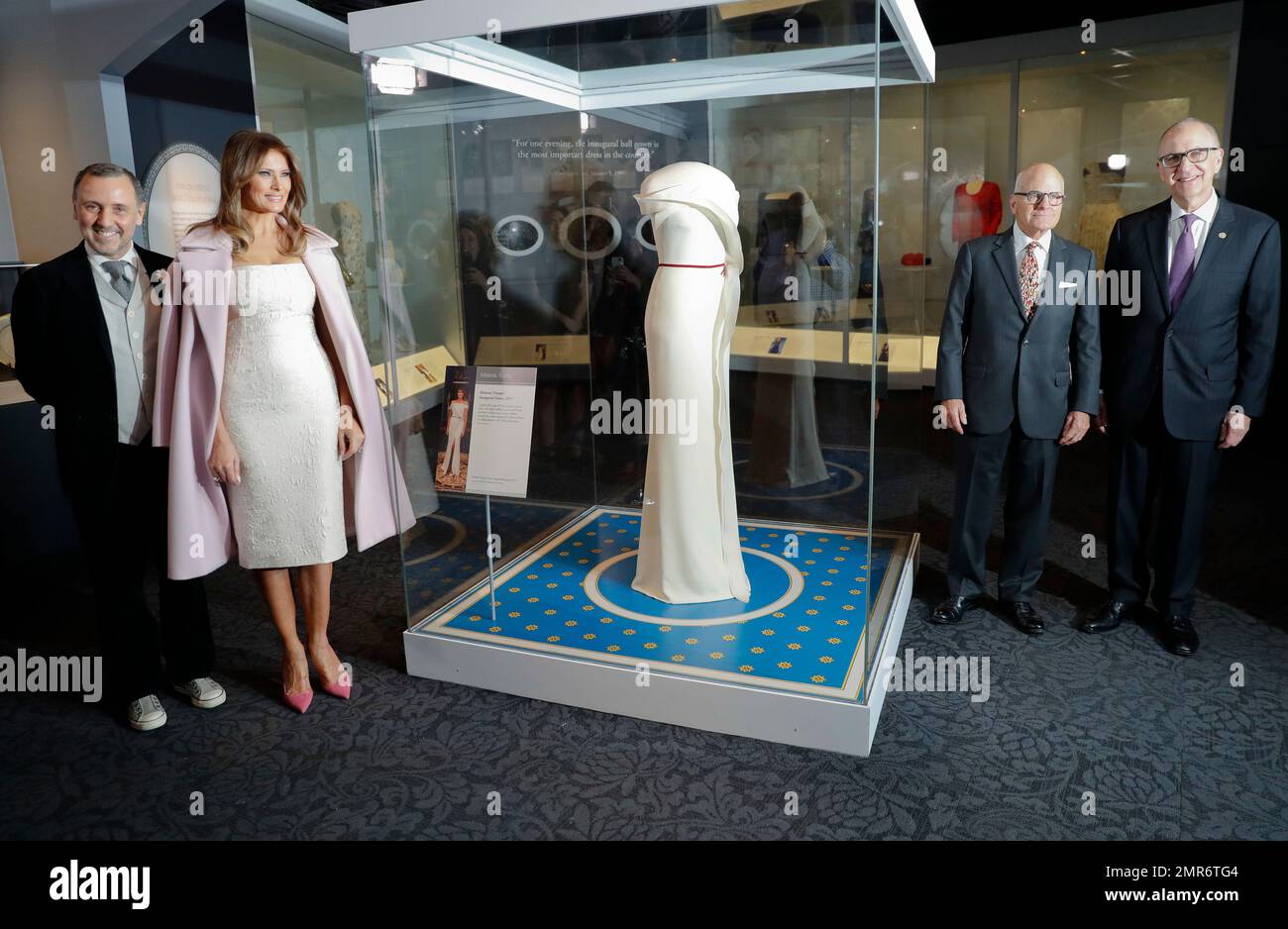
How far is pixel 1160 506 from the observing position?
323 centimetres

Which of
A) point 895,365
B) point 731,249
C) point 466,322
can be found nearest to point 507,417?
point 466,322

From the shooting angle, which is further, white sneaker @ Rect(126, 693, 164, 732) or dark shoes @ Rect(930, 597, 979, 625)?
dark shoes @ Rect(930, 597, 979, 625)

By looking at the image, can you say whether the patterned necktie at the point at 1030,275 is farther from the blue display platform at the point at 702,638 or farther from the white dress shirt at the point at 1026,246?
the blue display platform at the point at 702,638

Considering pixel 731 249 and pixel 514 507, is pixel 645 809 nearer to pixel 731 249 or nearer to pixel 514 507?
pixel 514 507

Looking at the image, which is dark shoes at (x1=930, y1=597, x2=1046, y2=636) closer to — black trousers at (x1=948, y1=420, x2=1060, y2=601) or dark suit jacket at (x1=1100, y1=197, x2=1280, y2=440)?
black trousers at (x1=948, y1=420, x2=1060, y2=601)

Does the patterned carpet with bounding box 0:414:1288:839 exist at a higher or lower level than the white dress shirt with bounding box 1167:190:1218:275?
lower

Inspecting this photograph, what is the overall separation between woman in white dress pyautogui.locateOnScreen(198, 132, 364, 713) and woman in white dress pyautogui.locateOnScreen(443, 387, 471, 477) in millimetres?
346

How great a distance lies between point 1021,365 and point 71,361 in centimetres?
297

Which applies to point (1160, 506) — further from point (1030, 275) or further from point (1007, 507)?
point (1030, 275)

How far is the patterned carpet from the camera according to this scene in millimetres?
2311

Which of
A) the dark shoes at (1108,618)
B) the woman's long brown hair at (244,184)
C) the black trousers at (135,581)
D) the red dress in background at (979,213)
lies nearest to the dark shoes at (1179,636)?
the dark shoes at (1108,618)

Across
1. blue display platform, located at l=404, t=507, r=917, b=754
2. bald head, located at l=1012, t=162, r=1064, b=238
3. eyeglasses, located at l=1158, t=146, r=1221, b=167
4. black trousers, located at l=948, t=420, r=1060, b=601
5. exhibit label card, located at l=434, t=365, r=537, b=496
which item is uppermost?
eyeglasses, located at l=1158, t=146, r=1221, b=167

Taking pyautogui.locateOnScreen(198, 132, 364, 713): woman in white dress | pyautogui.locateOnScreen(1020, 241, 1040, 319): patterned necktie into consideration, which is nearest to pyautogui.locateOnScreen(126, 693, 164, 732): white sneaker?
pyautogui.locateOnScreen(198, 132, 364, 713): woman in white dress

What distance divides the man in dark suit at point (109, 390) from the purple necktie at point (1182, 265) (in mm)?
3195
